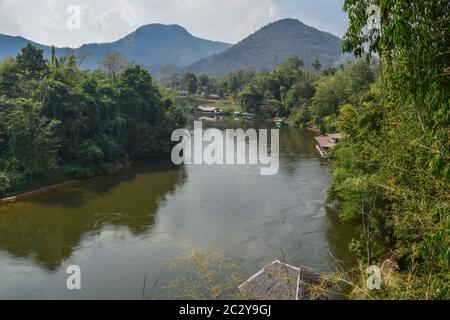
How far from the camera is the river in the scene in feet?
35.7

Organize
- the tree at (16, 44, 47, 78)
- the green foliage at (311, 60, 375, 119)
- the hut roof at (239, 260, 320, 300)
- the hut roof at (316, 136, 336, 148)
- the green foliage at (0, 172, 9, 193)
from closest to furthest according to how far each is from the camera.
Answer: the hut roof at (239, 260, 320, 300)
the green foliage at (0, 172, 9, 193)
the tree at (16, 44, 47, 78)
the hut roof at (316, 136, 336, 148)
the green foliage at (311, 60, 375, 119)

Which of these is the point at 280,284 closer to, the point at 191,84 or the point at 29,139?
the point at 29,139

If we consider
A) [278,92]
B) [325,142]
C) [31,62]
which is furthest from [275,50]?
[31,62]

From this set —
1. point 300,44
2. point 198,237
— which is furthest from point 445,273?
point 300,44

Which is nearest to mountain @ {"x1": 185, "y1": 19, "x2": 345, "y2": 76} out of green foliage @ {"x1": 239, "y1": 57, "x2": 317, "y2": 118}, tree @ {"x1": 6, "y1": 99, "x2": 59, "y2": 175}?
green foliage @ {"x1": 239, "y1": 57, "x2": 317, "y2": 118}

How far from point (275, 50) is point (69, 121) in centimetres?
15688

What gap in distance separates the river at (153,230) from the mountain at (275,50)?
139 meters

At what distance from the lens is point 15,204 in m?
16.0

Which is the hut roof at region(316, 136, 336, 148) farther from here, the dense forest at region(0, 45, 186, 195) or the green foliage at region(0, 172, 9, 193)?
the green foliage at region(0, 172, 9, 193)

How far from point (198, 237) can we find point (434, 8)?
10489mm

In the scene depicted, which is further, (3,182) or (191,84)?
(191,84)

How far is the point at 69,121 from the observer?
65.0 feet

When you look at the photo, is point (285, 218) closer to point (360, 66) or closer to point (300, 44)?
point (360, 66)

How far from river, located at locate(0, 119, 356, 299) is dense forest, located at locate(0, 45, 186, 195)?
110 centimetres
